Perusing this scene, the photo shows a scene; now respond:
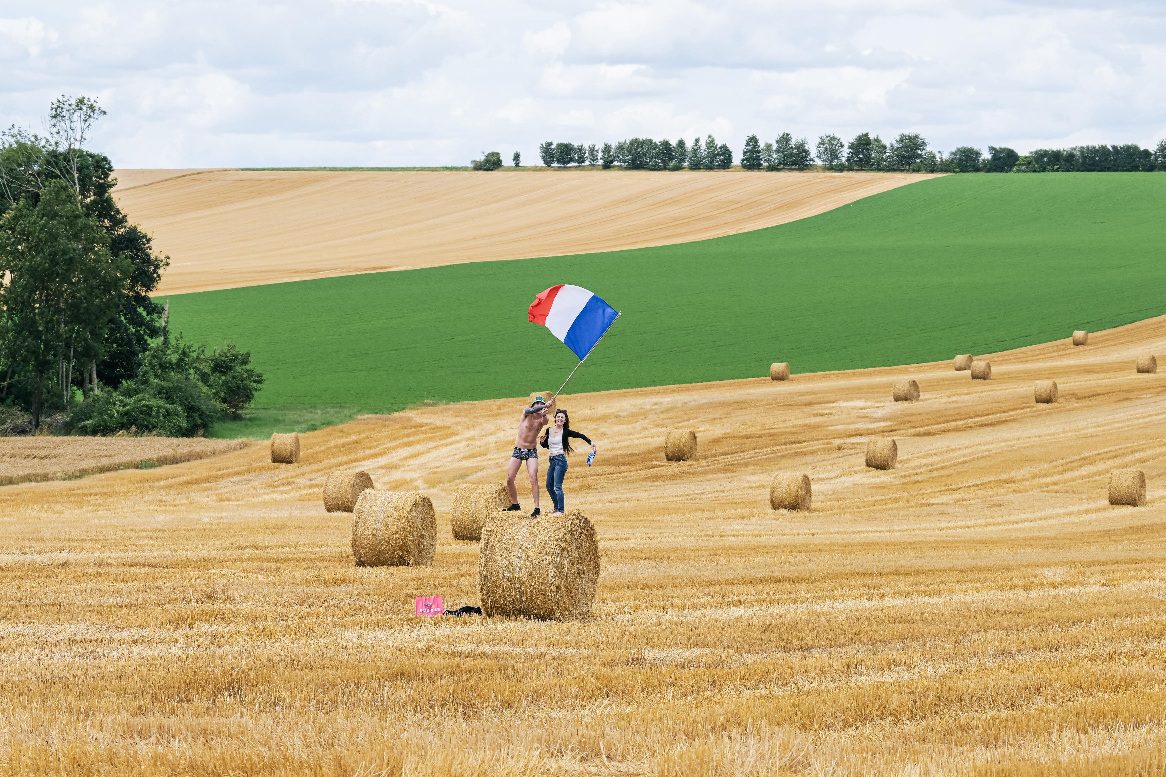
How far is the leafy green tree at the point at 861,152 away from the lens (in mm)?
144375

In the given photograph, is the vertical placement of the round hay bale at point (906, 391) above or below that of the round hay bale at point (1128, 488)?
above

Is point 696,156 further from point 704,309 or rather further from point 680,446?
point 680,446

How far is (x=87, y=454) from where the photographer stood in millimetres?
37312

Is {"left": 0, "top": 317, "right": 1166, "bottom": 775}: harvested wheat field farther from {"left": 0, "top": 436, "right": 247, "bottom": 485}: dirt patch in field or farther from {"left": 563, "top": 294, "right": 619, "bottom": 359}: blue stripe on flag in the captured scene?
{"left": 0, "top": 436, "right": 247, "bottom": 485}: dirt patch in field

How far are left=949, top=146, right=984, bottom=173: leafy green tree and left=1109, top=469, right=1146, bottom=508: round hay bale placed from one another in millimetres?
122262

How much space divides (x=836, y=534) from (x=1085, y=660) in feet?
42.6

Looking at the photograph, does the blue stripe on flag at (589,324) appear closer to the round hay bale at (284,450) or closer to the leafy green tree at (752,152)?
the round hay bale at (284,450)

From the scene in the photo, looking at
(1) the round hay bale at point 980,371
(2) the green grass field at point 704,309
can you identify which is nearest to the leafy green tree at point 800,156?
(2) the green grass field at point 704,309

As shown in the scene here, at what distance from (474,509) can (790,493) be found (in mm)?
8200

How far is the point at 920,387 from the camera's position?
4375 centimetres

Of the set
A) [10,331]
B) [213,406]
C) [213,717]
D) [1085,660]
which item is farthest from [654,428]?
[213,717]

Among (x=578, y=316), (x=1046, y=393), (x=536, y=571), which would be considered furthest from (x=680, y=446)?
(x=536, y=571)

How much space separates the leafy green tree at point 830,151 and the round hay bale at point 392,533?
5322 inches

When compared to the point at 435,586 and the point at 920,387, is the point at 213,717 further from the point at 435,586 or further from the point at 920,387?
the point at 920,387
